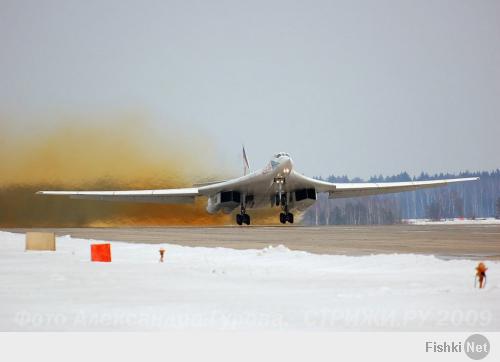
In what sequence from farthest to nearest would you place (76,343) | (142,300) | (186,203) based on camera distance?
(186,203)
(142,300)
(76,343)

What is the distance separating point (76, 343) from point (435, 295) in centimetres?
498

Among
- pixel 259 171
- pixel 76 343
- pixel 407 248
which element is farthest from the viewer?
pixel 259 171

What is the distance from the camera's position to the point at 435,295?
31.6 feet

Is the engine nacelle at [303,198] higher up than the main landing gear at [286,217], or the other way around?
the engine nacelle at [303,198]

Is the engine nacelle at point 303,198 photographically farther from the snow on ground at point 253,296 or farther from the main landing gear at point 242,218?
the snow on ground at point 253,296

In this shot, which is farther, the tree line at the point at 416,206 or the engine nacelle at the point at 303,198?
the tree line at the point at 416,206

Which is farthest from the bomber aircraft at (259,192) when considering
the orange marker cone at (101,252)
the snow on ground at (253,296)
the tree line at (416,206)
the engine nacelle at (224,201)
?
the tree line at (416,206)

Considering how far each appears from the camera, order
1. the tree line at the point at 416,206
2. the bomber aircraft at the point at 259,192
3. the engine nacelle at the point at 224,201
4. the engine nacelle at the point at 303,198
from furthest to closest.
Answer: the tree line at the point at 416,206, the engine nacelle at the point at 224,201, the engine nacelle at the point at 303,198, the bomber aircraft at the point at 259,192

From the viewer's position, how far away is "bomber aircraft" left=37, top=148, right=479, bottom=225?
4094 centimetres

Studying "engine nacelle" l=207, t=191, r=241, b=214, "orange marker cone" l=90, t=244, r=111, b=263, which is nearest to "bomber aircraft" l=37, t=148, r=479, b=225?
"engine nacelle" l=207, t=191, r=241, b=214

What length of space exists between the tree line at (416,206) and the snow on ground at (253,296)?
97.7 m

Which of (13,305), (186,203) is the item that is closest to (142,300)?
(13,305)

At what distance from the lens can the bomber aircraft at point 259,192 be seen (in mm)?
40938

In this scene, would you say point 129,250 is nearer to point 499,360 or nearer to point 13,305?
point 13,305
